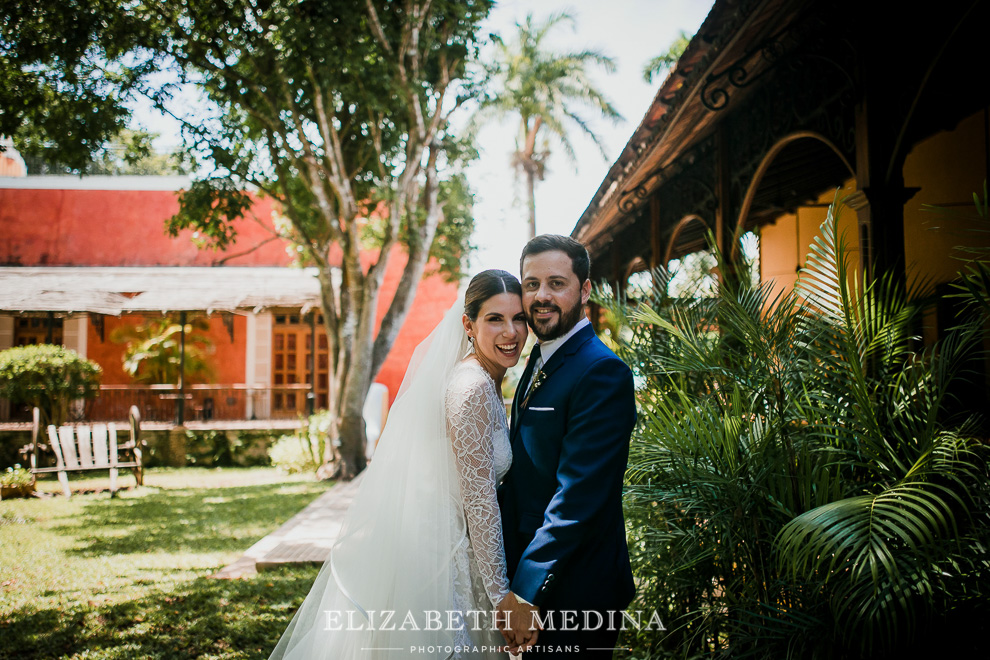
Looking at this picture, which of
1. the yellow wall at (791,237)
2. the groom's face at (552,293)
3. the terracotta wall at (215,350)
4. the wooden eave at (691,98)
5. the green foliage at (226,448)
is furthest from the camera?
the terracotta wall at (215,350)

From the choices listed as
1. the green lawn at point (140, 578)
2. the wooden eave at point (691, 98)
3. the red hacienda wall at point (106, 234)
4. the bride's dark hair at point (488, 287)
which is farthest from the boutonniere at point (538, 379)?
the red hacienda wall at point (106, 234)

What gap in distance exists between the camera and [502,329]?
8.07 feet

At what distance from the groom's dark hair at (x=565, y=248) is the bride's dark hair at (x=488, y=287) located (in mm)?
127

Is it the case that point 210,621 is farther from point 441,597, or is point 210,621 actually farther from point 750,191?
point 750,191

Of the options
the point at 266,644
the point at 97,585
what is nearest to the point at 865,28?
the point at 266,644

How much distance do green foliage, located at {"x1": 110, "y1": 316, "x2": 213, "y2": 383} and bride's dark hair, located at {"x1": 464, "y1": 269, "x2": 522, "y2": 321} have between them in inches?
596

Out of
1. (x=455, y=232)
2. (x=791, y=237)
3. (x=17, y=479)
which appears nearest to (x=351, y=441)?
(x=17, y=479)

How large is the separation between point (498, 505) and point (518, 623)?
1.30ft

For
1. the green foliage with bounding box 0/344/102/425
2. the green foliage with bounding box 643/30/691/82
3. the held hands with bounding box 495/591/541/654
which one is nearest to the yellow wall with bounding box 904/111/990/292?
the held hands with bounding box 495/591/541/654

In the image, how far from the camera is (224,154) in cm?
1057

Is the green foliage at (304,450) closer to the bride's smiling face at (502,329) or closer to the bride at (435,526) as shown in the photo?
the bride at (435,526)

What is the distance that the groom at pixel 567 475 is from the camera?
211 centimetres

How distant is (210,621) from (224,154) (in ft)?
26.1

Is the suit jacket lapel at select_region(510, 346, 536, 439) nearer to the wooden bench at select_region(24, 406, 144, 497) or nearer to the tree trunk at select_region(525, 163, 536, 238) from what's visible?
the wooden bench at select_region(24, 406, 144, 497)
